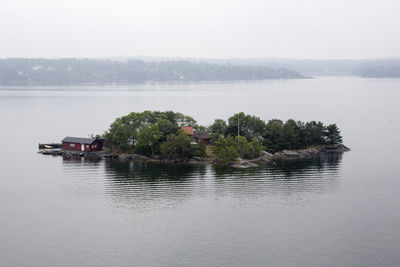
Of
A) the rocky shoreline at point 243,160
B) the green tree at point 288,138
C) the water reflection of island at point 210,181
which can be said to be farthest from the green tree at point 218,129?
the water reflection of island at point 210,181

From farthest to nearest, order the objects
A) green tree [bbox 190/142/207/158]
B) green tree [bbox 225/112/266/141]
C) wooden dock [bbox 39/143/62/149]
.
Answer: wooden dock [bbox 39/143/62/149] → green tree [bbox 225/112/266/141] → green tree [bbox 190/142/207/158]

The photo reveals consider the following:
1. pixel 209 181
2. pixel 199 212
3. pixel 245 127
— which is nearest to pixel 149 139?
pixel 245 127

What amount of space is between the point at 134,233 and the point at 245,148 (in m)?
13.8

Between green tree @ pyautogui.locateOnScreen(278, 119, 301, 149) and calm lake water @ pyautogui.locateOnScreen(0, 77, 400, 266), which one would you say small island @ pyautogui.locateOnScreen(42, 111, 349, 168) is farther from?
calm lake water @ pyautogui.locateOnScreen(0, 77, 400, 266)

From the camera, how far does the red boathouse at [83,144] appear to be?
32.0m

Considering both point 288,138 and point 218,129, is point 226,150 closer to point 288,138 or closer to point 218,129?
point 218,129

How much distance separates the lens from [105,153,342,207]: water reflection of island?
71.9ft

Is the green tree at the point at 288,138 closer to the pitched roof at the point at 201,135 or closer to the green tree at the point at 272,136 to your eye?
the green tree at the point at 272,136

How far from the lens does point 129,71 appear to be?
6555 inches

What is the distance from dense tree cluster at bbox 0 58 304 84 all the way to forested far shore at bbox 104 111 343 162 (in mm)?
117857

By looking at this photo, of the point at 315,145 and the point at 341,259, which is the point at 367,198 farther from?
the point at 315,145

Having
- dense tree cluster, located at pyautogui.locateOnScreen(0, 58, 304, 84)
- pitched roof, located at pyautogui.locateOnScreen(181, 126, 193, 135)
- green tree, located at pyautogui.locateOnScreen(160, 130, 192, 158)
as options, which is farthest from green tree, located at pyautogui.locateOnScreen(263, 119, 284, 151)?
dense tree cluster, located at pyautogui.locateOnScreen(0, 58, 304, 84)

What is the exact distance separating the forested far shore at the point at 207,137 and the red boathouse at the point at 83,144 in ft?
2.09

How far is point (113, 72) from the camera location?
16288cm
